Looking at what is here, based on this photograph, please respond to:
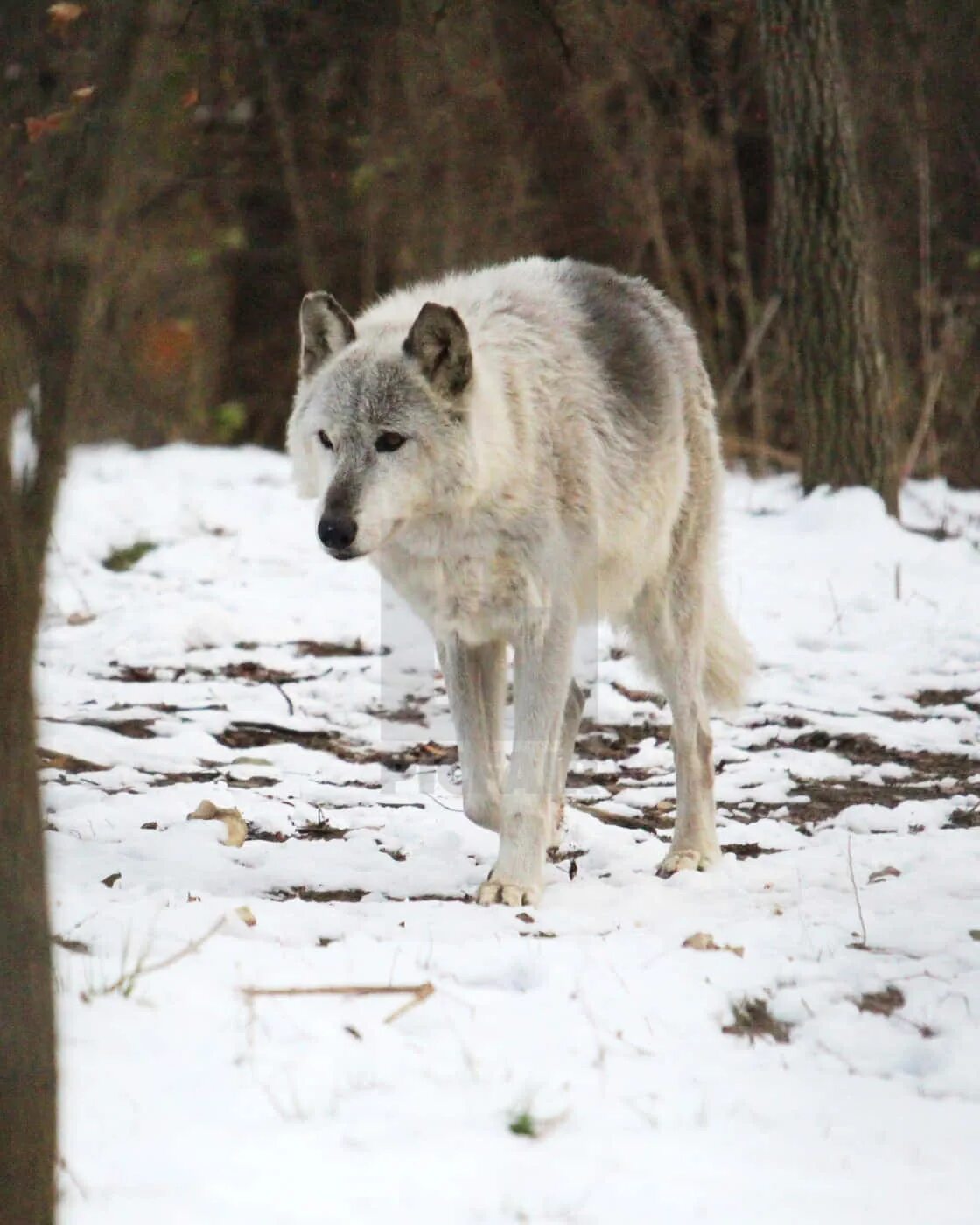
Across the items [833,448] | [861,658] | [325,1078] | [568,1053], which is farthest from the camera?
[833,448]

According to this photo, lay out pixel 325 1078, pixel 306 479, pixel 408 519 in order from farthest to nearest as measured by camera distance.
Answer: pixel 306 479
pixel 408 519
pixel 325 1078

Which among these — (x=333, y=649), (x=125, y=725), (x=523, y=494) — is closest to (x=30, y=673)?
(x=523, y=494)

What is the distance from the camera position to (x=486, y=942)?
12.2 ft

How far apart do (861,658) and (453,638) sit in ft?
9.95

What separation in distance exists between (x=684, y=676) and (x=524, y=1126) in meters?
2.50

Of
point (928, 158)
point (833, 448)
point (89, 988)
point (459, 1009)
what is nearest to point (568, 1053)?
point (459, 1009)

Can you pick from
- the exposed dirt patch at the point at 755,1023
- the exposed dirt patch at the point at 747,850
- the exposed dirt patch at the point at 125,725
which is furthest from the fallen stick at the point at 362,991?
the exposed dirt patch at the point at 125,725

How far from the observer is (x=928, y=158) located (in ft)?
41.5

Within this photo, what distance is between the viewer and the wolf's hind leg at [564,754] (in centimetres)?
491

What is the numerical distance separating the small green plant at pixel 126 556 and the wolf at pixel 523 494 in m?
4.02

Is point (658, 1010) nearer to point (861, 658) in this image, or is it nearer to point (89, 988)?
point (89, 988)

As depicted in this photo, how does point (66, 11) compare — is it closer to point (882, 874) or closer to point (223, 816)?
point (223, 816)

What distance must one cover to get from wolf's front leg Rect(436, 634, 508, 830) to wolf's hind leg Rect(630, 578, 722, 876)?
0.61m

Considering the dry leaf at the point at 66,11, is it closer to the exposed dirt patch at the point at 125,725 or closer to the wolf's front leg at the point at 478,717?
the wolf's front leg at the point at 478,717
